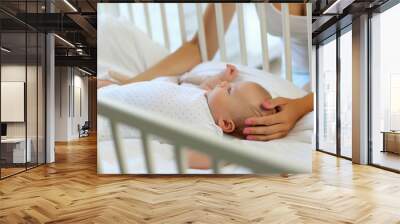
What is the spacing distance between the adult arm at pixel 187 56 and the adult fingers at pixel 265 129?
4.47 ft

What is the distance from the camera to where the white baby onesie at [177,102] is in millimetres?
6316

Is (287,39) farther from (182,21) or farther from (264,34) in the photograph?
(182,21)

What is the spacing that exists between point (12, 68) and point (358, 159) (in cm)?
675

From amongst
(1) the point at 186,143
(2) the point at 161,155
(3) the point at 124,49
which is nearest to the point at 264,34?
(1) the point at 186,143

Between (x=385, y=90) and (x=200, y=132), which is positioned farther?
(x=385, y=90)

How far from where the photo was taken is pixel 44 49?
315 inches

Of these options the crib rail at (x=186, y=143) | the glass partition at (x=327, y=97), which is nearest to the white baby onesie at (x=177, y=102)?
the crib rail at (x=186, y=143)

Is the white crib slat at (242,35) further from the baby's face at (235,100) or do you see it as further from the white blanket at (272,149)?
the baby's face at (235,100)

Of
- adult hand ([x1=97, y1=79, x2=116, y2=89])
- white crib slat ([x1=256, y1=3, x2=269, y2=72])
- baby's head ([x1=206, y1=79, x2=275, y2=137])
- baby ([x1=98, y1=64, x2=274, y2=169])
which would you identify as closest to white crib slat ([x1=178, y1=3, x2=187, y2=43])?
baby ([x1=98, y1=64, x2=274, y2=169])

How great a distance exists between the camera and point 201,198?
4898 mm

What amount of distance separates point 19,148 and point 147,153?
7.56 feet

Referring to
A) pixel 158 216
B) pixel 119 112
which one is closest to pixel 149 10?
pixel 119 112

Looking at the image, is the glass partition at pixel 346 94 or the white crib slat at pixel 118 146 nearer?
the white crib slat at pixel 118 146

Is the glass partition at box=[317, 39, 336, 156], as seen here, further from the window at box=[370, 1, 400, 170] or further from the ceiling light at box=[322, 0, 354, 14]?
the ceiling light at box=[322, 0, 354, 14]
